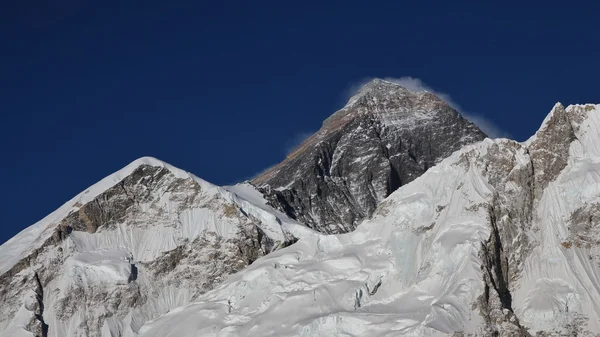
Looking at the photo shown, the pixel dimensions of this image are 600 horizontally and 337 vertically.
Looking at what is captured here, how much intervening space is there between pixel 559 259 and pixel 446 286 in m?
15.3

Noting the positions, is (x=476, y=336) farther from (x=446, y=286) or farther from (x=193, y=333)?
(x=193, y=333)

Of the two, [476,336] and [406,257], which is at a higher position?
[406,257]

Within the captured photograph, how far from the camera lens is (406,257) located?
19925 centimetres

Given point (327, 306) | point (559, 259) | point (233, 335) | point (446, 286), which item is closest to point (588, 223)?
point (559, 259)

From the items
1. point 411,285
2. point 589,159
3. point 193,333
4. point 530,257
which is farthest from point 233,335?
point 589,159

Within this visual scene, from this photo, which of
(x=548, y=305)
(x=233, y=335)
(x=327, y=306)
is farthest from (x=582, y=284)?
(x=233, y=335)

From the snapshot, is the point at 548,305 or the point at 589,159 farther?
the point at 589,159

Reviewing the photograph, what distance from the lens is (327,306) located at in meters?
192

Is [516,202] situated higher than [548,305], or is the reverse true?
[516,202]

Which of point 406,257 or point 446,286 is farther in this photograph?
point 406,257

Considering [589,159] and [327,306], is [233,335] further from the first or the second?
[589,159]

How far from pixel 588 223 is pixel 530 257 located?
334 inches

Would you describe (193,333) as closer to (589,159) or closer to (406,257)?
(406,257)

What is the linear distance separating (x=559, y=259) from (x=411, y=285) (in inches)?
738
